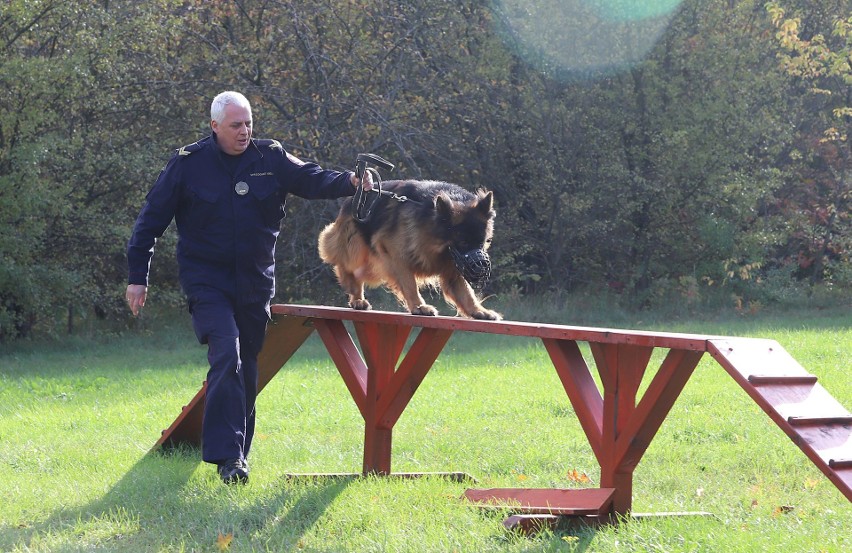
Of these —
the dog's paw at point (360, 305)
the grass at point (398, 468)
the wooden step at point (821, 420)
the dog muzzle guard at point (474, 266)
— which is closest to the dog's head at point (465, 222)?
the dog muzzle guard at point (474, 266)

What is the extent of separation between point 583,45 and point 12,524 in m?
15.7

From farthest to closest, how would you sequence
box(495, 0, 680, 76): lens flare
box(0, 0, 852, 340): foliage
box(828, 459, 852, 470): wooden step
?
box(495, 0, 680, 76): lens flare < box(0, 0, 852, 340): foliage < box(828, 459, 852, 470): wooden step

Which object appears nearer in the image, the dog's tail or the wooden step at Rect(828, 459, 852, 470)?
the wooden step at Rect(828, 459, 852, 470)

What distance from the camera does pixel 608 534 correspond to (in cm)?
455

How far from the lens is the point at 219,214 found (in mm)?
6008

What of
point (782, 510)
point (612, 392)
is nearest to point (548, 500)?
point (612, 392)

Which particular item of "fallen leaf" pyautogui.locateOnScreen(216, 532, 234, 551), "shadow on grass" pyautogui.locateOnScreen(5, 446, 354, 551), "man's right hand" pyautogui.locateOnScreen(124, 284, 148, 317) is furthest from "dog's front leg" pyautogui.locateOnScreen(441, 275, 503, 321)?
"fallen leaf" pyautogui.locateOnScreen(216, 532, 234, 551)

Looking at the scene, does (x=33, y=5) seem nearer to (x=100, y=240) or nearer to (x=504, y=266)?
(x=100, y=240)

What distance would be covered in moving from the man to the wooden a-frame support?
80 centimetres

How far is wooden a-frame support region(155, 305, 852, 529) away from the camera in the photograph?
403 cm

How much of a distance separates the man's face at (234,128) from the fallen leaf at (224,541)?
7.80 feet

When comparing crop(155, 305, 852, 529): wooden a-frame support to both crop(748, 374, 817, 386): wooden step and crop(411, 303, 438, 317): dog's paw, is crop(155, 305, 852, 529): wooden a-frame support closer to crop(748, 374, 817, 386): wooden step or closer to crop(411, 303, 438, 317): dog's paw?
crop(748, 374, 817, 386): wooden step

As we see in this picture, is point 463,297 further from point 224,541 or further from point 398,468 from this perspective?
point 224,541

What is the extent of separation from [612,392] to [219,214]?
259 cm
